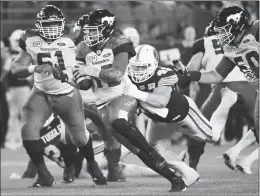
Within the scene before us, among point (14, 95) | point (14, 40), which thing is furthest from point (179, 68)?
point (14, 95)

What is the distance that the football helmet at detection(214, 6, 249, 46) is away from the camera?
3986 millimetres

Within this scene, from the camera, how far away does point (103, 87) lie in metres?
4.16

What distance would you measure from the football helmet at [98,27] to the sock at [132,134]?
0.37 meters

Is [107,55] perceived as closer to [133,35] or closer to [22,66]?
[22,66]

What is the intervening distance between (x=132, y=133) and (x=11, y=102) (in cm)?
286

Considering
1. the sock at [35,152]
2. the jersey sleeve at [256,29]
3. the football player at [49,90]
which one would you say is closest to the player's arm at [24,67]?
the football player at [49,90]

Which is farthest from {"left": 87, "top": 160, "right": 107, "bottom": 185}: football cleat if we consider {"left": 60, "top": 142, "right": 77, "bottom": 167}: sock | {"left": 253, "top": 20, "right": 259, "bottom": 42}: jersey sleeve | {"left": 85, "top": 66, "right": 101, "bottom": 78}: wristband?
{"left": 253, "top": 20, "right": 259, "bottom": 42}: jersey sleeve

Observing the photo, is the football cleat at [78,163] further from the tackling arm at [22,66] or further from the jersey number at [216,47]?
the jersey number at [216,47]

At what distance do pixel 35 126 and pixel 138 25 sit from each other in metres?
1.39

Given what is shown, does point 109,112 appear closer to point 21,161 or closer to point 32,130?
point 32,130

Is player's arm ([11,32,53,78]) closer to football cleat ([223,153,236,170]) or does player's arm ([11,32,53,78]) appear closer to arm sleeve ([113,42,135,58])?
arm sleeve ([113,42,135,58])

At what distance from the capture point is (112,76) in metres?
3.92

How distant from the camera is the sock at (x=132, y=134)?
3943 mm

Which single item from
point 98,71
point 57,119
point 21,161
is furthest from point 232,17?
point 21,161
